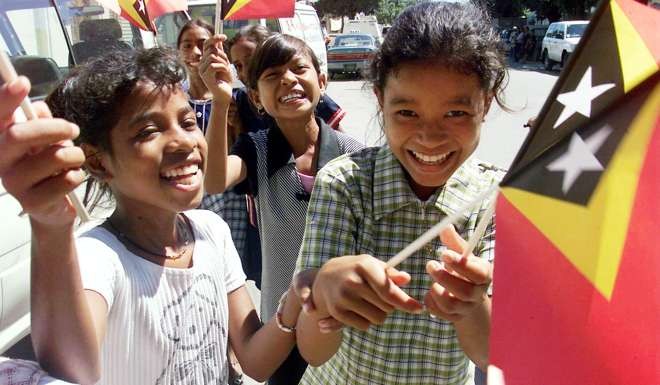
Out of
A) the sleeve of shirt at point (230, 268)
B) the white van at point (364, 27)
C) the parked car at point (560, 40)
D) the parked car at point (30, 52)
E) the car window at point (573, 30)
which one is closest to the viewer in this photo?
the sleeve of shirt at point (230, 268)

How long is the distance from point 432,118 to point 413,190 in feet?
0.58

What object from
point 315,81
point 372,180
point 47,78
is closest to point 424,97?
point 372,180

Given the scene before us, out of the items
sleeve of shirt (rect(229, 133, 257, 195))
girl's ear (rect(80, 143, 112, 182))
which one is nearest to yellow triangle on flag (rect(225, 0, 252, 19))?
sleeve of shirt (rect(229, 133, 257, 195))

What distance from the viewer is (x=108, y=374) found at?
3.63 feet

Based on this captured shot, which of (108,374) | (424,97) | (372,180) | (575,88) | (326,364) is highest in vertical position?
(575,88)

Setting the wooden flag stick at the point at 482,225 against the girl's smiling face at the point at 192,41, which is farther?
the girl's smiling face at the point at 192,41

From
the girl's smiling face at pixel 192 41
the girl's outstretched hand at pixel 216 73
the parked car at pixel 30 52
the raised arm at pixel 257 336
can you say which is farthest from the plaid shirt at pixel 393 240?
the girl's smiling face at pixel 192 41

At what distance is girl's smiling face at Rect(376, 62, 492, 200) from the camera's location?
1.15 m

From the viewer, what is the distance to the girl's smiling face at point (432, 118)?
3.77ft

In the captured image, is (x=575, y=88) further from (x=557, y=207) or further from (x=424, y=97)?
(x=424, y=97)

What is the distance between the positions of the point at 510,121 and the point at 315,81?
26.8ft

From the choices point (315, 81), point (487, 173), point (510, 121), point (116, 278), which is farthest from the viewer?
point (510, 121)

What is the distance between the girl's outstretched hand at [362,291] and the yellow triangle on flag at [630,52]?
0.40m

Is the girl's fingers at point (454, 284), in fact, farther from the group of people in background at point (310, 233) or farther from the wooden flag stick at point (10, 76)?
the wooden flag stick at point (10, 76)
